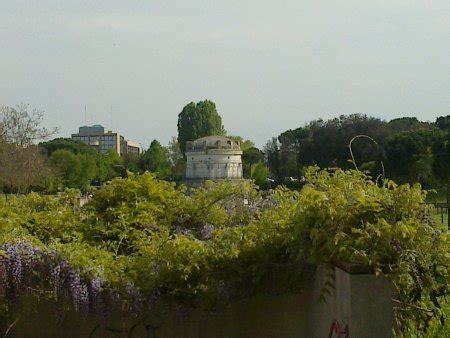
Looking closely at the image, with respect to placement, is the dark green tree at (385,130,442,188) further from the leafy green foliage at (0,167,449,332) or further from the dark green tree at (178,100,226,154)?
the dark green tree at (178,100,226,154)

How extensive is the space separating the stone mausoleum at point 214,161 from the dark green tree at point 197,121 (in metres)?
31.4

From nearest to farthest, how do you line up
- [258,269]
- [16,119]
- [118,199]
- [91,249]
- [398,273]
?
[398,273] < [258,269] < [91,249] < [118,199] < [16,119]

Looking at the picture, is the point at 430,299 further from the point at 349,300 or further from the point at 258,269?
the point at 258,269

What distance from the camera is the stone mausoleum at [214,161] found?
9886 cm

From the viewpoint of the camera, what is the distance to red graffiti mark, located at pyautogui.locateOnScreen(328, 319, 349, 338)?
4859 mm

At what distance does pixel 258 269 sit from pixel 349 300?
1.41 metres

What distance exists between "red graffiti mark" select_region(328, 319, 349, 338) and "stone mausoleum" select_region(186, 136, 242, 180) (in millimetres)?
90714

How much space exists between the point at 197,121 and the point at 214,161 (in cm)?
3986

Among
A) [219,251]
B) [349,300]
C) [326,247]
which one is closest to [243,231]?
[219,251]

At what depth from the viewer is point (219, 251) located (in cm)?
613

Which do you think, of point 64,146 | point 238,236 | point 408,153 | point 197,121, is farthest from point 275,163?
point 238,236

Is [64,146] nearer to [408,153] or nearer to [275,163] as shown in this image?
[275,163]

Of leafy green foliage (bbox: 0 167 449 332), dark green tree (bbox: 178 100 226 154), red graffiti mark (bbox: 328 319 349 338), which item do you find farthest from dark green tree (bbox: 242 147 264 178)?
red graffiti mark (bbox: 328 319 349 338)

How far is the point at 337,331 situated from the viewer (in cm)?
506
